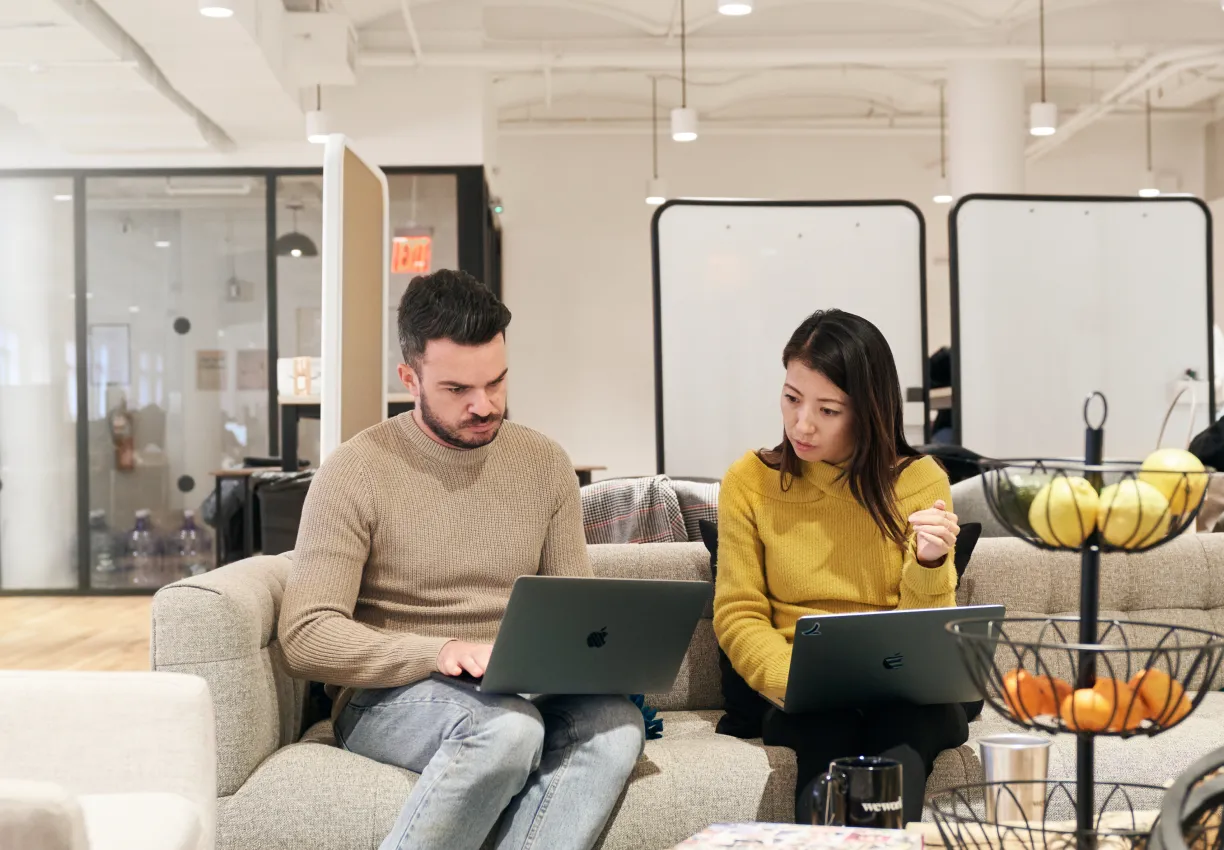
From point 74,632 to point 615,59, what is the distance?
14.5ft

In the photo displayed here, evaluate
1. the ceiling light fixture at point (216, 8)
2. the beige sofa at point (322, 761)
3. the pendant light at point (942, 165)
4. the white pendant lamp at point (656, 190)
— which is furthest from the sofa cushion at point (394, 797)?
the pendant light at point (942, 165)

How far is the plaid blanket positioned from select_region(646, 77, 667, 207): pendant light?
6.60 m

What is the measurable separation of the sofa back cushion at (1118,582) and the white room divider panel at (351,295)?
52.2 inches

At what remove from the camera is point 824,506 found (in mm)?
2260

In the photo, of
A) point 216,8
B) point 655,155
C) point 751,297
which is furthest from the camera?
point 655,155

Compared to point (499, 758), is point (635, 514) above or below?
above

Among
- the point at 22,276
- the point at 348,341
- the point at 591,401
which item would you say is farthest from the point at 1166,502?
the point at 591,401

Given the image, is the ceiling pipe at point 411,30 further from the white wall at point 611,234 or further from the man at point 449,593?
the man at point 449,593

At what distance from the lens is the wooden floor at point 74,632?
542 centimetres

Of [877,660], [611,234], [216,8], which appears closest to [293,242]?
[216,8]

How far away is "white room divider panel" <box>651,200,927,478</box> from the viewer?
13.0 feet

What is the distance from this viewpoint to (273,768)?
1.98 metres

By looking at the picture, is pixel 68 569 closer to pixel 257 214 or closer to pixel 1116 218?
pixel 257 214

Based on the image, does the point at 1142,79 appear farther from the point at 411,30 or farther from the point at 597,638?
the point at 597,638
